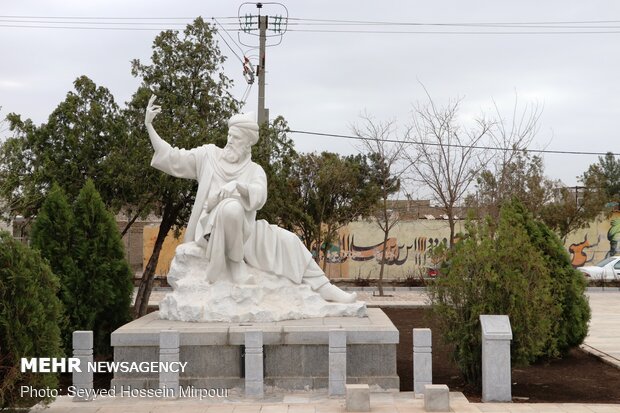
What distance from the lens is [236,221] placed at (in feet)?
28.5

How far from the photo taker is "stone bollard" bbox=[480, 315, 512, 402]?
766 cm

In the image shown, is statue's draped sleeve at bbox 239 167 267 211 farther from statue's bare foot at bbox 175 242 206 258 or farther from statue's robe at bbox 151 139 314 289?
statue's bare foot at bbox 175 242 206 258

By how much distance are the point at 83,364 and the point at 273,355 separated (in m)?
1.76

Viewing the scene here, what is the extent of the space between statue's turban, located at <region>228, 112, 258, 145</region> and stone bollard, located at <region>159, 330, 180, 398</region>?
2811 millimetres

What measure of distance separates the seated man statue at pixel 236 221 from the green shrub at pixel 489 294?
1.32 meters

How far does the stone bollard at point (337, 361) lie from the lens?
24.6ft

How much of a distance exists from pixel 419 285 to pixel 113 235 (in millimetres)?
15823

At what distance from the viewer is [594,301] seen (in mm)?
20500

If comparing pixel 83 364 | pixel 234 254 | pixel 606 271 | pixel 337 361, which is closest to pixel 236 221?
pixel 234 254

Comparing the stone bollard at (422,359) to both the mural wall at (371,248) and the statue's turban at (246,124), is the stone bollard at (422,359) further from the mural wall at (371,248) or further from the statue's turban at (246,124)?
the mural wall at (371,248)

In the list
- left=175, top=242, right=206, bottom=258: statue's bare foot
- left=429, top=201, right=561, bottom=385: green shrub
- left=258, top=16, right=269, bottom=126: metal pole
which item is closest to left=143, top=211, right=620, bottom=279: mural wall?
left=258, top=16, right=269, bottom=126: metal pole

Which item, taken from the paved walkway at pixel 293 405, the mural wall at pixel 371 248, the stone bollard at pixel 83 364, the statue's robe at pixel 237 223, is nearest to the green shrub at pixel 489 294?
the paved walkway at pixel 293 405

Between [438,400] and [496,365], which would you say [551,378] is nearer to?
[496,365]

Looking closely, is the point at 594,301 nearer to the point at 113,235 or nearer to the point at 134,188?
the point at 134,188
